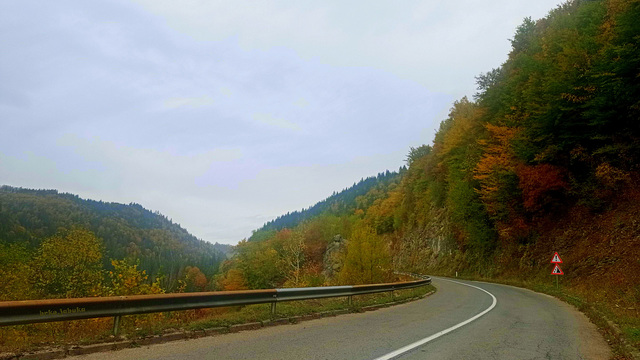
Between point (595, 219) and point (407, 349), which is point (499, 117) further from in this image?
point (407, 349)

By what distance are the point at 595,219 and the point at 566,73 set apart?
9.00 metres

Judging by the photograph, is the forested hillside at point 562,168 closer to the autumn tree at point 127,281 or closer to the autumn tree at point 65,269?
the autumn tree at point 127,281

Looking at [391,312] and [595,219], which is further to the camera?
[595,219]

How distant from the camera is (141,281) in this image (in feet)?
70.1

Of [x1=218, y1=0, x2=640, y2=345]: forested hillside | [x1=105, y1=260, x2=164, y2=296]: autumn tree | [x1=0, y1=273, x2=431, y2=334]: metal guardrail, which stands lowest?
[x1=105, y1=260, x2=164, y2=296]: autumn tree

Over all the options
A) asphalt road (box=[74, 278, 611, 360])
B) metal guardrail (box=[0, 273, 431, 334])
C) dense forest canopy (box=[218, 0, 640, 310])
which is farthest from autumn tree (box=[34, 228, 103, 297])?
asphalt road (box=[74, 278, 611, 360])

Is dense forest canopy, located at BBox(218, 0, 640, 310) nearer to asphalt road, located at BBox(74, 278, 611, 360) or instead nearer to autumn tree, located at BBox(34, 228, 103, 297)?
asphalt road, located at BBox(74, 278, 611, 360)

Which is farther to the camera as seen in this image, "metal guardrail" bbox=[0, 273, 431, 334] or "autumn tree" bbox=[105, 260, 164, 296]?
"autumn tree" bbox=[105, 260, 164, 296]

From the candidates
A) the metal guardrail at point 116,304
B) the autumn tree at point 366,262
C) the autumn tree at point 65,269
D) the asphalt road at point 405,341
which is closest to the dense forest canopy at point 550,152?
the autumn tree at point 366,262

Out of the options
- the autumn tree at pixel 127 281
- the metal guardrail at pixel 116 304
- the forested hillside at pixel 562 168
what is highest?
the forested hillside at pixel 562 168

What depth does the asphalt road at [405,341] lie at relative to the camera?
6008 millimetres

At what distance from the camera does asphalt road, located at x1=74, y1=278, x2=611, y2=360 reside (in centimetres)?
601

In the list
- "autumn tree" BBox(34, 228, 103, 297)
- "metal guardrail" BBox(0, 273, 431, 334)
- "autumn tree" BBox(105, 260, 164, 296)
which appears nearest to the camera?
"metal guardrail" BBox(0, 273, 431, 334)

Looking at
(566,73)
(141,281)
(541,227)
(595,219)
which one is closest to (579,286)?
(595,219)
